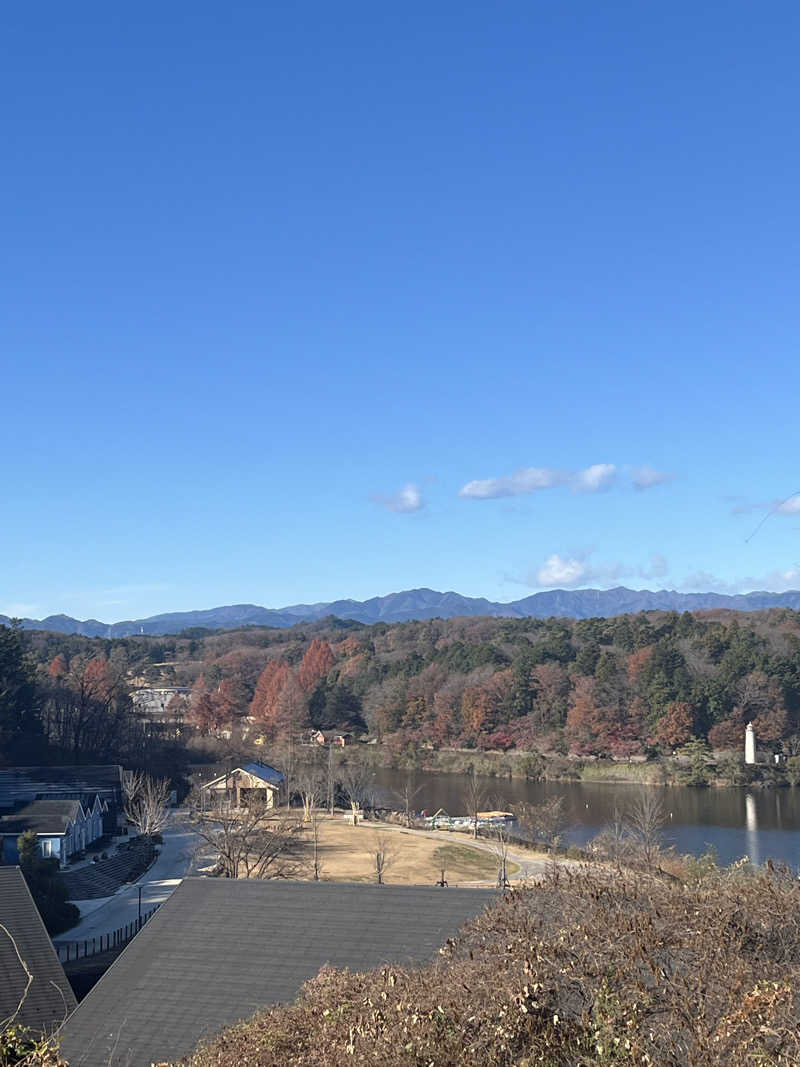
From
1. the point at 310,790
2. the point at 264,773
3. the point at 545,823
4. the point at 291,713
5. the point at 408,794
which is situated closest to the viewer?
the point at 545,823

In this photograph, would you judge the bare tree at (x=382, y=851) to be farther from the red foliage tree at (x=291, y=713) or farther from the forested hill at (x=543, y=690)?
the red foliage tree at (x=291, y=713)

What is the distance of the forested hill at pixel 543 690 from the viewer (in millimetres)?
36969

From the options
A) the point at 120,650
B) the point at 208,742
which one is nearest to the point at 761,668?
the point at 208,742

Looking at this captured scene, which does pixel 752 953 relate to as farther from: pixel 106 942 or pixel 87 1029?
pixel 106 942

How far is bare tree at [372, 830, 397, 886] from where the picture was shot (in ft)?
62.5

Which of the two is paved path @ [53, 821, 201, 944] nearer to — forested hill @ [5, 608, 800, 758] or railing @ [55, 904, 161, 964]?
railing @ [55, 904, 161, 964]

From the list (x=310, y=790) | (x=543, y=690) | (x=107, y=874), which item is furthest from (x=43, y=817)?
(x=543, y=690)

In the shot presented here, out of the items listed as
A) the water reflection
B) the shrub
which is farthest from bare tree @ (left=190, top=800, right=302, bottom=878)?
the shrub

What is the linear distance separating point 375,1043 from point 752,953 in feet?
7.43

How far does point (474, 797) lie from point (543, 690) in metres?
14.2

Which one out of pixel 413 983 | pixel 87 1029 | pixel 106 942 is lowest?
pixel 106 942

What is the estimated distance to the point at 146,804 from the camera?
950 inches

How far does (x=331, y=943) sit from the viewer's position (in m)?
8.83

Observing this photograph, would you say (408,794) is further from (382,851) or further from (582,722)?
(582,722)
